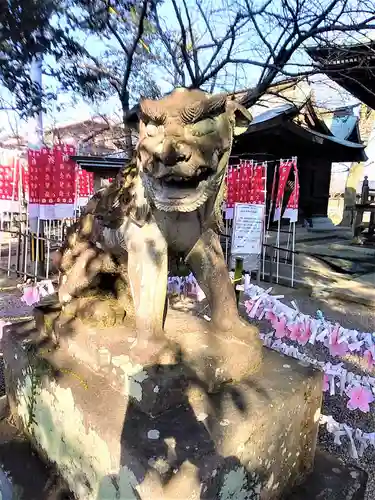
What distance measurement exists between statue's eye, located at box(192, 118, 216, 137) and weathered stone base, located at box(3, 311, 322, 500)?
79cm

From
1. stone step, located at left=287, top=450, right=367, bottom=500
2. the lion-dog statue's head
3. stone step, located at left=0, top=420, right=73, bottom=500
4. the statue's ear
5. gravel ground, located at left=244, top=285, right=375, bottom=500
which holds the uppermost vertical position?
the statue's ear

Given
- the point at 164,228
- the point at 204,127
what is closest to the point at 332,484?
the point at 164,228

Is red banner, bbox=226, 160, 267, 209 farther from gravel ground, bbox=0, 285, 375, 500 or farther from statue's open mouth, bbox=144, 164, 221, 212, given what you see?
statue's open mouth, bbox=144, 164, 221, 212

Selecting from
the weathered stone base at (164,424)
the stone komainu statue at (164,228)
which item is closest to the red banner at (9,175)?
the stone komainu statue at (164,228)

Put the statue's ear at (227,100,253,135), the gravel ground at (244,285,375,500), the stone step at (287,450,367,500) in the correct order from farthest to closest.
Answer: the gravel ground at (244,285,375,500) → the stone step at (287,450,367,500) → the statue's ear at (227,100,253,135)

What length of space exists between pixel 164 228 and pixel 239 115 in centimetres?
48

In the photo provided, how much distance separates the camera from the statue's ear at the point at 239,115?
1355 mm

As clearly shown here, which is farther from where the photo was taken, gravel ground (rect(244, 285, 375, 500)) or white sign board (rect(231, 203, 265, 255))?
white sign board (rect(231, 203, 265, 255))

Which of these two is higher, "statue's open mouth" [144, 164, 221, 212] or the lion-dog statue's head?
the lion-dog statue's head

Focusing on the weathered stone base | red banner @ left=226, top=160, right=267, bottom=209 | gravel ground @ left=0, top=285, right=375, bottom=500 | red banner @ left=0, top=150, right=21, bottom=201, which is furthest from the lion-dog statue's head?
red banner @ left=0, top=150, right=21, bottom=201

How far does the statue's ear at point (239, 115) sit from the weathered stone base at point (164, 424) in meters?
0.84

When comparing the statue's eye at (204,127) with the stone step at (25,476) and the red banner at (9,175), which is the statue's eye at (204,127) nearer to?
the stone step at (25,476)

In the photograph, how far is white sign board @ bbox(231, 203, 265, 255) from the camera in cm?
525

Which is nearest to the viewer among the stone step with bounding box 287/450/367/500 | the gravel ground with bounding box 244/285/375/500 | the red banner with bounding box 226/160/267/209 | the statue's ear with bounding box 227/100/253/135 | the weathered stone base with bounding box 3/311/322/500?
the weathered stone base with bounding box 3/311/322/500
